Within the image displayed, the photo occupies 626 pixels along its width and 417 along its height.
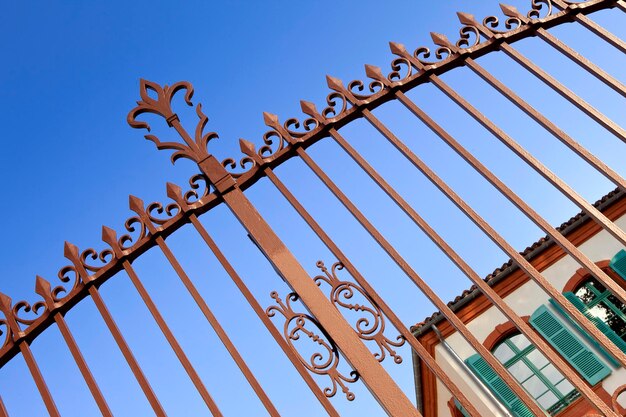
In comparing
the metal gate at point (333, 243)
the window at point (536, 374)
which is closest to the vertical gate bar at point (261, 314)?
the metal gate at point (333, 243)

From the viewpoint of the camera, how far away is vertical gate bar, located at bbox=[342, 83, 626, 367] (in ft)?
12.4

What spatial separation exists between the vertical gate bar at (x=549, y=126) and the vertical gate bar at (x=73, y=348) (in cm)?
301

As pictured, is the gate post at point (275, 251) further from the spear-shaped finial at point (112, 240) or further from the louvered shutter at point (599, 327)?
the louvered shutter at point (599, 327)

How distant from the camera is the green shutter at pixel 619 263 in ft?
48.0

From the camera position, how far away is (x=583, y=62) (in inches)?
188

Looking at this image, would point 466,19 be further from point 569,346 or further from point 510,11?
point 569,346

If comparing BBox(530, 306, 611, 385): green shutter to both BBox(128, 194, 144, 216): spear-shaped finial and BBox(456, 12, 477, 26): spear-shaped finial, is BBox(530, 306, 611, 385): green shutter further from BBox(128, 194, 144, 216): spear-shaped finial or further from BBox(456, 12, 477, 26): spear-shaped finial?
BBox(128, 194, 144, 216): spear-shaped finial

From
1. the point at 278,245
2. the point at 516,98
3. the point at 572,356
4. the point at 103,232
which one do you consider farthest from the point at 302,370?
the point at 572,356

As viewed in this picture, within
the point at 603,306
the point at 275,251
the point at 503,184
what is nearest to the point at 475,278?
the point at 503,184

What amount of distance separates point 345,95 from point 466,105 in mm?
782

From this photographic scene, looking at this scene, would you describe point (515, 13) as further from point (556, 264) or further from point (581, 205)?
point (556, 264)

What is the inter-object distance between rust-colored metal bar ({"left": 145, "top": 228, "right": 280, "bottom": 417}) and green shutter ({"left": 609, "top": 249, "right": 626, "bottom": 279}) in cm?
1248

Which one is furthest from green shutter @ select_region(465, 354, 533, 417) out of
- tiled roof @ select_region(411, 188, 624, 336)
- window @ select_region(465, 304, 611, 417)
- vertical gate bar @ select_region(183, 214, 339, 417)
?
vertical gate bar @ select_region(183, 214, 339, 417)

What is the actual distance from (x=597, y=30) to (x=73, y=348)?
388 cm
